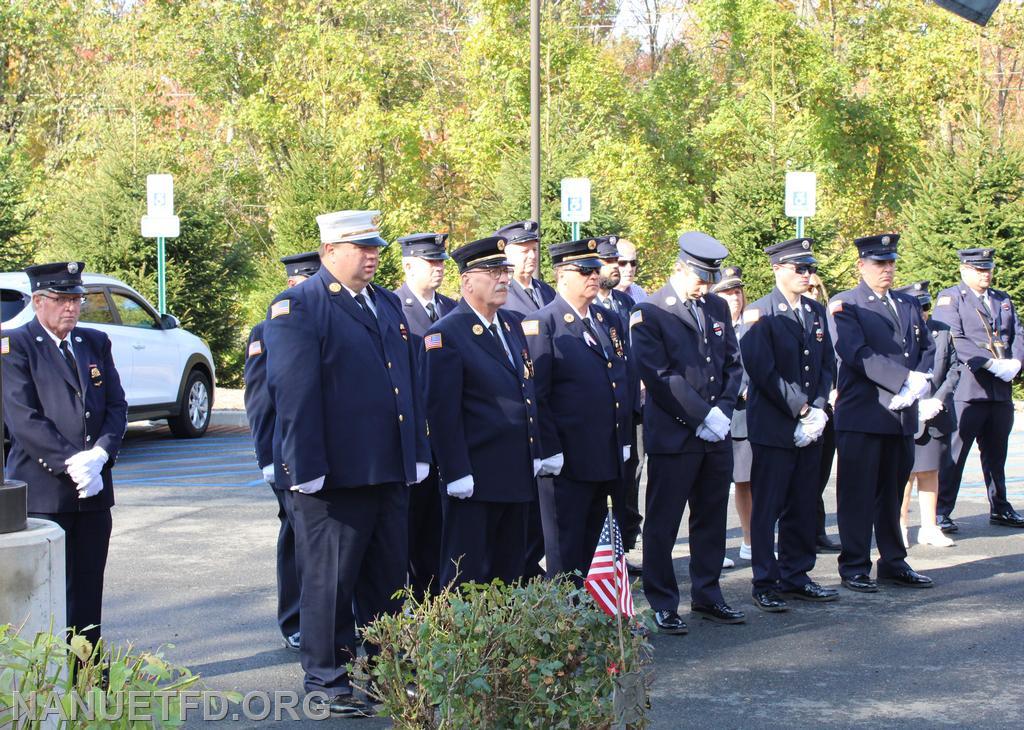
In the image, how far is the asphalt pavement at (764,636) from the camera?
6055mm

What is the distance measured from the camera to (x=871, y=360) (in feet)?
28.1

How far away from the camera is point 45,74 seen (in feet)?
117

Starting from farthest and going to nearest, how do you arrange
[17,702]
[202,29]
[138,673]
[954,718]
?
[202,29], [954,718], [138,673], [17,702]

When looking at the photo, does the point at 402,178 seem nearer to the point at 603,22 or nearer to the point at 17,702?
the point at 603,22

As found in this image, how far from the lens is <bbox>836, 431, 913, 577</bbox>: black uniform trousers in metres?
8.55

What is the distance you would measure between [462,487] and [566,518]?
118cm

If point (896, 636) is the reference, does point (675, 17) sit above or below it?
above

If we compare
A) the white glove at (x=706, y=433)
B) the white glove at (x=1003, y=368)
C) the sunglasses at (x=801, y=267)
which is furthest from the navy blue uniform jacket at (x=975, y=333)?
the white glove at (x=706, y=433)

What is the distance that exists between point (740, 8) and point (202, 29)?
1356 centimetres

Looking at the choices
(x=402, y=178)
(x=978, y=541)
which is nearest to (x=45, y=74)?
(x=402, y=178)

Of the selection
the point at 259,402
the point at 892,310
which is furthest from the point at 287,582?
the point at 892,310

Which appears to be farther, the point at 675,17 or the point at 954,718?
the point at 675,17

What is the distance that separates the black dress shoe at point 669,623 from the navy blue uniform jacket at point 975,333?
457 cm

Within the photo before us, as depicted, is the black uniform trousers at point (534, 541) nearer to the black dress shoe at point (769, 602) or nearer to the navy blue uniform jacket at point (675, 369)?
the navy blue uniform jacket at point (675, 369)
